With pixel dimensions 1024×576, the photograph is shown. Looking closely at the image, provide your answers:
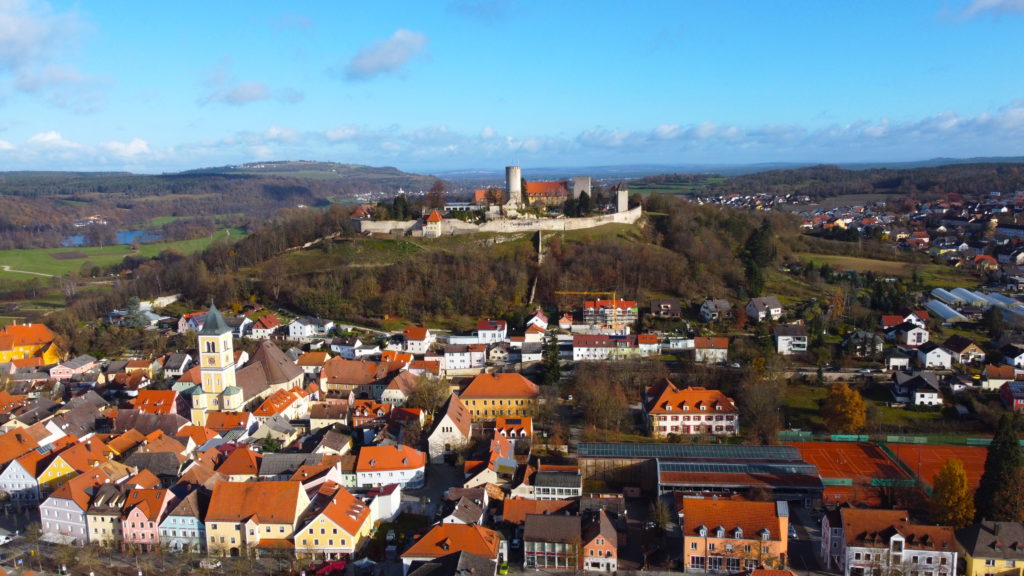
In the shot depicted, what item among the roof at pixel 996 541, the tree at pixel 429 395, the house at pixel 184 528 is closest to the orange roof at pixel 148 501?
the house at pixel 184 528

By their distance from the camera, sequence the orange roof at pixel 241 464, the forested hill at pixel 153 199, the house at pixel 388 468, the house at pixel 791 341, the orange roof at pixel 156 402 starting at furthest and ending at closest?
the forested hill at pixel 153 199 → the house at pixel 791 341 → the orange roof at pixel 156 402 → the house at pixel 388 468 → the orange roof at pixel 241 464

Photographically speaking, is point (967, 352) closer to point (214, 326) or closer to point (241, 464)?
point (241, 464)

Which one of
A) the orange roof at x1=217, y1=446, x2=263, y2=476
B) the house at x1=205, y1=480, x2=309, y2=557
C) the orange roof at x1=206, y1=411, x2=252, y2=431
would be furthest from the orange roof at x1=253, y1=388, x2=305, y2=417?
the house at x1=205, y1=480, x2=309, y2=557

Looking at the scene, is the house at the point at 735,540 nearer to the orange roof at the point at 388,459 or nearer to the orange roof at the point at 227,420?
the orange roof at the point at 388,459

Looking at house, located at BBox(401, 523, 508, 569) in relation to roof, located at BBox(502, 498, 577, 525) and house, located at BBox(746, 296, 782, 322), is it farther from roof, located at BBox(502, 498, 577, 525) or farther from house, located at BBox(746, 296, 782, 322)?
house, located at BBox(746, 296, 782, 322)

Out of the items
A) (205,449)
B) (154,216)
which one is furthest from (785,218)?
(154,216)

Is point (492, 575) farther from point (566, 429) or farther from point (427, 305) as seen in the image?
point (427, 305)

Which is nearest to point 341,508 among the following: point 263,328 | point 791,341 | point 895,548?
point 895,548
